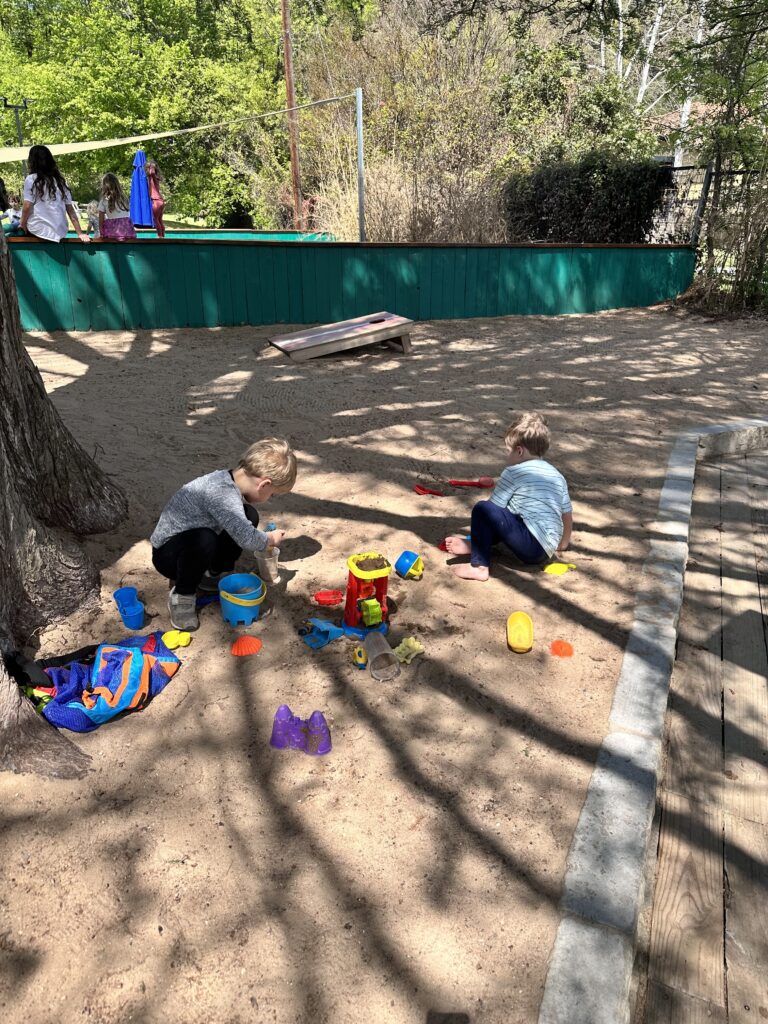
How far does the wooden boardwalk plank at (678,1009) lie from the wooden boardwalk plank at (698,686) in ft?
2.40

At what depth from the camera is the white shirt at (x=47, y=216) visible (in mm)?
8180

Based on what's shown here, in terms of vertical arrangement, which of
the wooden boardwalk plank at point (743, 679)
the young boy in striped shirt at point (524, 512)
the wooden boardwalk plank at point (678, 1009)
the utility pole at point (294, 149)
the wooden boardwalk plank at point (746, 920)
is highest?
the utility pole at point (294, 149)

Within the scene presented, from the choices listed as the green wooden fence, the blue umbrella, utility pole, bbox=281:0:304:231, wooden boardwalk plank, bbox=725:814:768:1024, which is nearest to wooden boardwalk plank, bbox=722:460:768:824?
wooden boardwalk plank, bbox=725:814:768:1024

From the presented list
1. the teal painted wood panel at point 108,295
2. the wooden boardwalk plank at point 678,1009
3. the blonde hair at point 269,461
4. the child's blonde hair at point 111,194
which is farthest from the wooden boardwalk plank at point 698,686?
the child's blonde hair at point 111,194

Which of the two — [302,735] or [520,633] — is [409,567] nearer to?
[520,633]

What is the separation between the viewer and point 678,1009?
180cm

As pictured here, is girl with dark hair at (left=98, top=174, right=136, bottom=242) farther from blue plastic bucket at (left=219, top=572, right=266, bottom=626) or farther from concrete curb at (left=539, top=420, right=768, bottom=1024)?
concrete curb at (left=539, top=420, right=768, bottom=1024)

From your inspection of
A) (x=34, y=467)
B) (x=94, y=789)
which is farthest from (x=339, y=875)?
(x=34, y=467)

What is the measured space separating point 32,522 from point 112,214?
26.2 feet

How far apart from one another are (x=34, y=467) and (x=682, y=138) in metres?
13.1

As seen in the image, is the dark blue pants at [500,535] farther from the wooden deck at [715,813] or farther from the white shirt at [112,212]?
the white shirt at [112,212]

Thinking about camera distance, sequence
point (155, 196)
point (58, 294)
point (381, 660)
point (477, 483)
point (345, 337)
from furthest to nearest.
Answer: point (155, 196), point (58, 294), point (345, 337), point (477, 483), point (381, 660)

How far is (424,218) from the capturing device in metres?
12.5

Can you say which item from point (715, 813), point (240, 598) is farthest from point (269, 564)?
point (715, 813)
